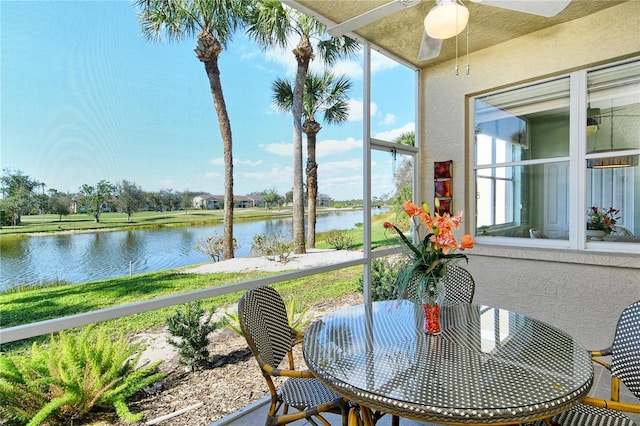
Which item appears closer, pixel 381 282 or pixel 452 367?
pixel 452 367

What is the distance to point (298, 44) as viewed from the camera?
146 inches

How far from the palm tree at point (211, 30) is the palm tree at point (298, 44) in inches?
7.6

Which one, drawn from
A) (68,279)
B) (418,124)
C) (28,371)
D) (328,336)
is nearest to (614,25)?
(418,124)

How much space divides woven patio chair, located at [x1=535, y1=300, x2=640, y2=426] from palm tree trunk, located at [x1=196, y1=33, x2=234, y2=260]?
2.74 metres

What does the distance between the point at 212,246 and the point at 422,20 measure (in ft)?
9.61

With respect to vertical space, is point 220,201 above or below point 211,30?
below

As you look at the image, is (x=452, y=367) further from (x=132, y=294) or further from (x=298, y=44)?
(x=298, y=44)

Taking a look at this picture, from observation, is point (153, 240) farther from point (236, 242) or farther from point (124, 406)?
point (124, 406)

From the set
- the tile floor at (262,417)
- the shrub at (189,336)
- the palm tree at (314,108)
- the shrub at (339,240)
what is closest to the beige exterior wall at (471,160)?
the tile floor at (262,417)

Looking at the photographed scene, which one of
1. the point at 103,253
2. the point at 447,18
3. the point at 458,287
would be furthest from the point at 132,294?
the point at 447,18

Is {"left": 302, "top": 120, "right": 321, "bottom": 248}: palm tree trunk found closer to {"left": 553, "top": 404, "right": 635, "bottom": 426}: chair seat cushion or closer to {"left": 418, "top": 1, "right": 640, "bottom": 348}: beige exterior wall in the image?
{"left": 418, "top": 1, "right": 640, "bottom": 348}: beige exterior wall

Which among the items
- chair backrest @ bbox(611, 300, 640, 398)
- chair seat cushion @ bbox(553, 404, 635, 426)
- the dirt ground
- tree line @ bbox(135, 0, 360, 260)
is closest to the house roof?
tree line @ bbox(135, 0, 360, 260)

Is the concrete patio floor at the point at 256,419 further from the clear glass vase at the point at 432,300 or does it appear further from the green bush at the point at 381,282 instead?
the green bush at the point at 381,282

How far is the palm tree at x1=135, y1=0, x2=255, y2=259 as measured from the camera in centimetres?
266
